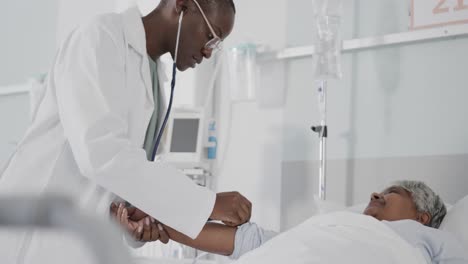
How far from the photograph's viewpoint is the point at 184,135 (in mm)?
2875

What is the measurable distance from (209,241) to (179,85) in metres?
1.32

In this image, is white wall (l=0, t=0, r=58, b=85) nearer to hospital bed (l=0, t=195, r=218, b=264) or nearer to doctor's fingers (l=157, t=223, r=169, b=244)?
doctor's fingers (l=157, t=223, r=169, b=244)

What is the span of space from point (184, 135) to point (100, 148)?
1590 millimetres

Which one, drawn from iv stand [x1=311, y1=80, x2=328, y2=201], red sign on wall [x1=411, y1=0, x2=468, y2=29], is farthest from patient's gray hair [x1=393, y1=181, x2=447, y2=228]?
red sign on wall [x1=411, y1=0, x2=468, y2=29]

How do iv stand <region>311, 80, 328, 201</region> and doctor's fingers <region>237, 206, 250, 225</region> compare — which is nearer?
doctor's fingers <region>237, 206, 250, 225</region>

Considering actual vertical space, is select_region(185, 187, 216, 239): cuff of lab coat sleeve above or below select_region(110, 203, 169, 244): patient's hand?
above

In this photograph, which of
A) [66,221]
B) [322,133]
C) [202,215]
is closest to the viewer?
[66,221]

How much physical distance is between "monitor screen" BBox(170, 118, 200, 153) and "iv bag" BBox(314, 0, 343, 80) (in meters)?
0.63

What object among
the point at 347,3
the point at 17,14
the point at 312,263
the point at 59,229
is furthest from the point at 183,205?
the point at 17,14

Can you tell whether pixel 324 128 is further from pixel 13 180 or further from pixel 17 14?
pixel 17 14

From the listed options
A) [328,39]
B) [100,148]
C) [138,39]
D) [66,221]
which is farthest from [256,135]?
[66,221]

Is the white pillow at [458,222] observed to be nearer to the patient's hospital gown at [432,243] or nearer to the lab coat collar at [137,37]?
the patient's hospital gown at [432,243]

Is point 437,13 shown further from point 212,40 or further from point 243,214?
point 243,214

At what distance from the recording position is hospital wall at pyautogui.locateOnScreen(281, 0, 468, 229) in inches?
98.0
